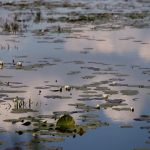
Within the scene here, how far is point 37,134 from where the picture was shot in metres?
4.83

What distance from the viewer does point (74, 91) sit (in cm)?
727

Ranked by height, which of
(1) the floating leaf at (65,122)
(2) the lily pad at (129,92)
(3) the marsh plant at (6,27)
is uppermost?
(3) the marsh plant at (6,27)

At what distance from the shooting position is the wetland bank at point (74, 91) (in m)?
4.93

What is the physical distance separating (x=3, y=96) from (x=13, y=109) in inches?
32.4

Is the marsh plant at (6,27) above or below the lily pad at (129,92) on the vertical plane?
above

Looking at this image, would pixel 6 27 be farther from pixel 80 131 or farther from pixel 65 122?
pixel 80 131

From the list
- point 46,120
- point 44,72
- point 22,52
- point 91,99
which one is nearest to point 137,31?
point 22,52

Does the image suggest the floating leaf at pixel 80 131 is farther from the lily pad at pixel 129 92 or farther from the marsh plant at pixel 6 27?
the marsh plant at pixel 6 27

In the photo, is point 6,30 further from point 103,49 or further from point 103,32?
point 103,49

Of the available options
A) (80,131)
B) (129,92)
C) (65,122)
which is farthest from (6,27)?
(80,131)

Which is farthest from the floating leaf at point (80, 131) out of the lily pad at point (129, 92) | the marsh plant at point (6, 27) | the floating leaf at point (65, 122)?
the marsh plant at point (6, 27)

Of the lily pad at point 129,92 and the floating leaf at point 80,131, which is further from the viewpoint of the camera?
the lily pad at point 129,92

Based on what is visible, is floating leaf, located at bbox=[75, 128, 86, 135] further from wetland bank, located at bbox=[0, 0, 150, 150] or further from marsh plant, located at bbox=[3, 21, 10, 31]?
marsh plant, located at bbox=[3, 21, 10, 31]

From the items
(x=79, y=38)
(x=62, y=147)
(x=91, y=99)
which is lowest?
(x=62, y=147)
